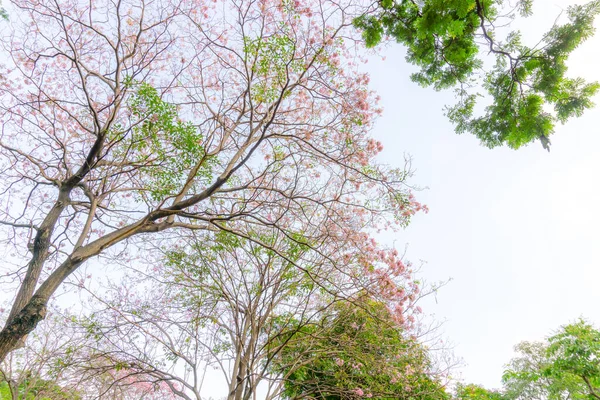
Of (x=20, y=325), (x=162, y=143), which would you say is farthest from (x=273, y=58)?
(x=20, y=325)

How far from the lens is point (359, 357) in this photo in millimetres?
6023

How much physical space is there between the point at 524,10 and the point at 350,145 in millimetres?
2875

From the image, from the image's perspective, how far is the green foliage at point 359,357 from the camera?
20.0 feet

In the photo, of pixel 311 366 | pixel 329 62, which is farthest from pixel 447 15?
pixel 311 366

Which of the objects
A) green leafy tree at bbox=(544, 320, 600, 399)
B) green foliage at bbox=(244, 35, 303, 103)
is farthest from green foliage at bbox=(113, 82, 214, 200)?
green leafy tree at bbox=(544, 320, 600, 399)

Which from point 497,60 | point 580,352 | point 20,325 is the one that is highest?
point 497,60

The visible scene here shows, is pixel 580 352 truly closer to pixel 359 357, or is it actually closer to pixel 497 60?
pixel 359 357

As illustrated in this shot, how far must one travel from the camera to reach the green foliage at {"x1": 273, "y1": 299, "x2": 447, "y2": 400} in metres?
6.11

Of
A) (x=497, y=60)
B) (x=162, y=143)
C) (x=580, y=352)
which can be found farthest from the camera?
(x=580, y=352)

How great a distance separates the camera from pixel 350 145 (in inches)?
222

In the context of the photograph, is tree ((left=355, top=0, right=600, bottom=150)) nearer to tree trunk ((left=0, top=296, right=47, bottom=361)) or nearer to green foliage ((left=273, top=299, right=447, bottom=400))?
green foliage ((left=273, top=299, right=447, bottom=400))

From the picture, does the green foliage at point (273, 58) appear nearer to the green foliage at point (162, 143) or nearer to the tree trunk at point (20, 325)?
the green foliage at point (162, 143)

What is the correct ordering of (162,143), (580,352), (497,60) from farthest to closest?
1. (580,352)
2. (162,143)
3. (497,60)

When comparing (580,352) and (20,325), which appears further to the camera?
(580,352)
